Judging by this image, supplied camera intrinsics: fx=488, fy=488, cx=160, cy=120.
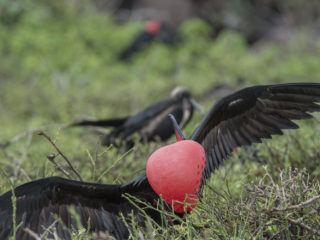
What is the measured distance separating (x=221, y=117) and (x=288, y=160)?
474 millimetres

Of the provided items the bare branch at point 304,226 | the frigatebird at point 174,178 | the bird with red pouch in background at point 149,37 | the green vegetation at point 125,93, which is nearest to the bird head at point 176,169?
the frigatebird at point 174,178

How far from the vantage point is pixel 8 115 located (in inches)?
208

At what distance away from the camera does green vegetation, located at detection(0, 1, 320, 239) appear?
1533 millimetres

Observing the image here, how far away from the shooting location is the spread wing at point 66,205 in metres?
1.62

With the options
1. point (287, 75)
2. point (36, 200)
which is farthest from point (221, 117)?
point (287, 75)

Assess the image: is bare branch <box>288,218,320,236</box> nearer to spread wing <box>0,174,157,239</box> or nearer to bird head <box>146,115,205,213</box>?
bird head <box>146,115,205,213</box>

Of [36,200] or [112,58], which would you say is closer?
[36,200]

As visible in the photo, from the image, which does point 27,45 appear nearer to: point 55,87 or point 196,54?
point 55,87

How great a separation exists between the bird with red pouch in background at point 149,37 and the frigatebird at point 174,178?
6039 millimetres

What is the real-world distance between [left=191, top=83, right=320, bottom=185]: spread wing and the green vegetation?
127mm

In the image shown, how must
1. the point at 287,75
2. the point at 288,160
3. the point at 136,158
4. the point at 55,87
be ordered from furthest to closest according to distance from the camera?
the point at 287,75 < the point at 55,87 < the point at 136,158 < the point at 288,160

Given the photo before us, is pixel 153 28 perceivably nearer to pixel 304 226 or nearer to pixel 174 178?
pixel 174 178

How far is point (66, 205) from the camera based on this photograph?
5.64ft

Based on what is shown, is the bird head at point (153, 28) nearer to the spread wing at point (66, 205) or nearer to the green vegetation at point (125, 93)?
the green vegetation at point (125, 93)
